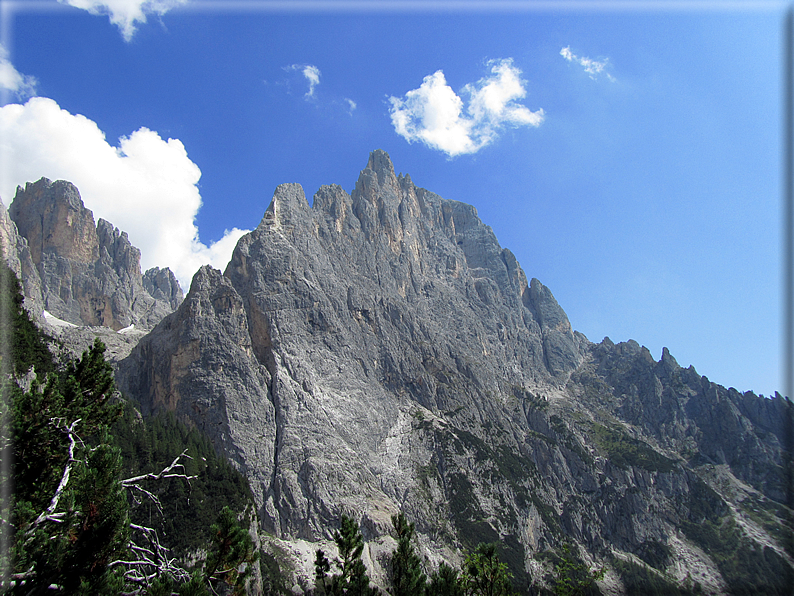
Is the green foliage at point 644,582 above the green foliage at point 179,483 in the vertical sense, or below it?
below

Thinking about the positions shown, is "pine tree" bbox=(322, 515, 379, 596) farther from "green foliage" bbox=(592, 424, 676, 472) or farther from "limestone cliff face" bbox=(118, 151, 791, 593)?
"green foliage" bbox=(592, 424, 676, 472)

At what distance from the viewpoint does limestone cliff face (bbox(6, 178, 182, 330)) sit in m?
165

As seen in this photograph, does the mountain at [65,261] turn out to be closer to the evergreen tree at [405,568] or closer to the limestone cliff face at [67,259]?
the limestone cliff face at [67,259]

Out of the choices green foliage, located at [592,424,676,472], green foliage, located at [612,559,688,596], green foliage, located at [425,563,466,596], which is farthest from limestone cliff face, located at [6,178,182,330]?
green foliage, located at [592,424,676,472]

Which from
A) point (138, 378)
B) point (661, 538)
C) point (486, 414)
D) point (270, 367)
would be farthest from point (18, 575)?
point (661, 538)

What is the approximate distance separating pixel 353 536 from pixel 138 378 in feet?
350

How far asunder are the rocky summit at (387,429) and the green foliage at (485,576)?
224ft

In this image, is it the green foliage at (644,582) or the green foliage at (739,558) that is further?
the green foliage at (739,558)

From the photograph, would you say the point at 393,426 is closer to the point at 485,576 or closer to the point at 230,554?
the point at 485,576

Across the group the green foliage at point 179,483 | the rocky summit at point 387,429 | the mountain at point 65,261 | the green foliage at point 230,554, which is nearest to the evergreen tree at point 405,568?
the green foliage at point 230,554

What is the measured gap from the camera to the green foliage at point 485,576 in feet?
80.6

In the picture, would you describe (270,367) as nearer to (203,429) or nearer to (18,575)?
(203,429)

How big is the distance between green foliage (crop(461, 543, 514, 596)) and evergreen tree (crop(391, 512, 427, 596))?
6127 mm

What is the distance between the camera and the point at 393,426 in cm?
14125
